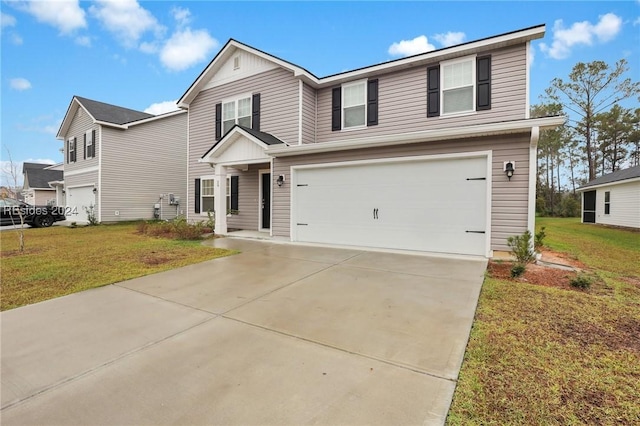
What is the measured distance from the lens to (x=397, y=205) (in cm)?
763

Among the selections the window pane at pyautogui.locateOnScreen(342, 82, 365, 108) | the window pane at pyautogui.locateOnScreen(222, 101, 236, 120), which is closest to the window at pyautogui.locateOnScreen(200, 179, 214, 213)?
the window pane at pyautogui.locateOnScreen(222, 101, 236, 120)

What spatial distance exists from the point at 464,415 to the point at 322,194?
7.20 m

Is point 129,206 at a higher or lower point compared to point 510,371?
higher

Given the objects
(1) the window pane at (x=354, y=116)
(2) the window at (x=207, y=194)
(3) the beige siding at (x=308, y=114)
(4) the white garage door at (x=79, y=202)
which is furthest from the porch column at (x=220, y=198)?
(4) the white garage door at (x=79, y=202)

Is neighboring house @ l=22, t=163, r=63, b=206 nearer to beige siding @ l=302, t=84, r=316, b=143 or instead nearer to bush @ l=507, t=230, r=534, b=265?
beige siding @ l=302, t=84, r=316, b=143

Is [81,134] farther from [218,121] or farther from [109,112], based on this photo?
[218,121]

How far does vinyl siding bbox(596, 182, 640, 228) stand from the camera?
1428 centimetres

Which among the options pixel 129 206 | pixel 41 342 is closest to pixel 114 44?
pixel 129 206

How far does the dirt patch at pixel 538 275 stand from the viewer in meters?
4.89

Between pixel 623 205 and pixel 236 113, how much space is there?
1958 centimetres

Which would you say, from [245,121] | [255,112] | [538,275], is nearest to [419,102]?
[255,112]

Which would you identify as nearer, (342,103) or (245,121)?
(342,103)

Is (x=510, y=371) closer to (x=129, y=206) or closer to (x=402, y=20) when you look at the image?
(x=402, y=20)

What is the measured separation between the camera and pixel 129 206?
55.6ft
